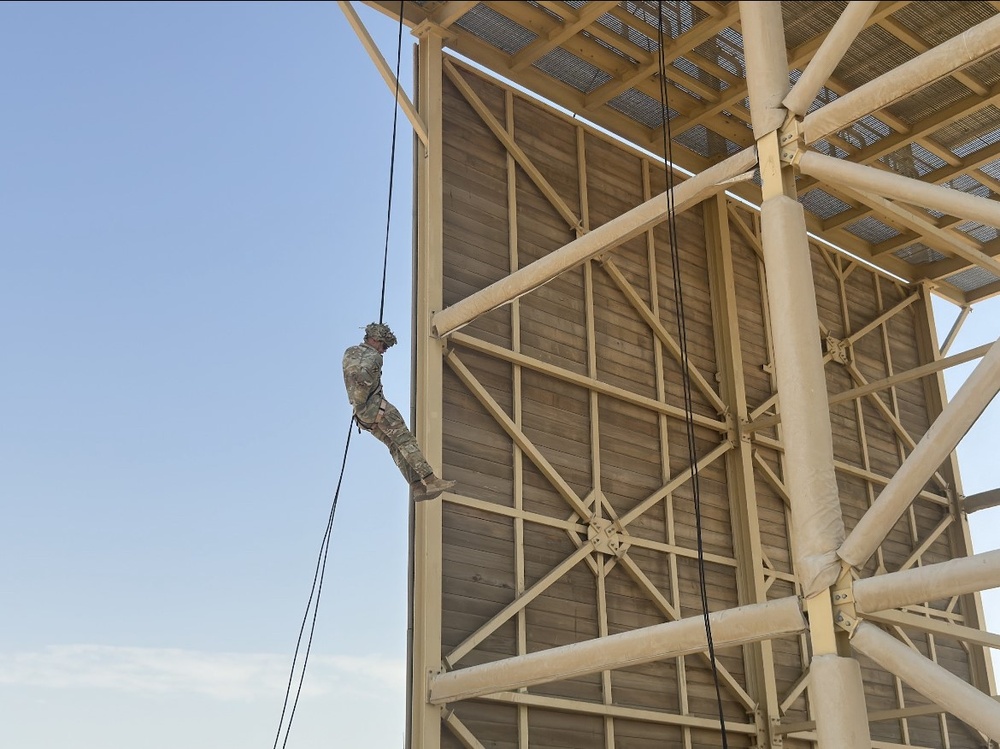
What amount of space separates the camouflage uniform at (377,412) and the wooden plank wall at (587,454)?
4.38ft

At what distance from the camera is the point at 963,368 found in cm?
2089

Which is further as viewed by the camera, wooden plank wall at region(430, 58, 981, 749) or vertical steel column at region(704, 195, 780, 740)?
vertical steel column at region(704, 195, 780, 740)

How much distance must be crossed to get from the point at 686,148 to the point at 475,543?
23.8ft

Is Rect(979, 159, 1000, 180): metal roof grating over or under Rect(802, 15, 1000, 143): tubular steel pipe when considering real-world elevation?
over

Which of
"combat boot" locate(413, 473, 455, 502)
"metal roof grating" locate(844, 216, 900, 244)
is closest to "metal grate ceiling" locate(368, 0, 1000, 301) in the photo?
"metal roof grating" locate(844, 216, 900, 244)

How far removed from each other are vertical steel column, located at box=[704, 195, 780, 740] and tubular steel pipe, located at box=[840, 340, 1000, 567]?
282 inches

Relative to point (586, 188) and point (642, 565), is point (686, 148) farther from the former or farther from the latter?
point (642, 565)

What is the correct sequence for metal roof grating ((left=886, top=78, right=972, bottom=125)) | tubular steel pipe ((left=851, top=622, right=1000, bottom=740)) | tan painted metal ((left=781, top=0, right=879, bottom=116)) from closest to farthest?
tubular steel pipe ((left=851, top=622, right=1000, bottom=740)), tan painted metal ((left=781, top=0, right=879, bottom=116)), metal roof grating ((left=886, top=78, right=972, bottom=125))

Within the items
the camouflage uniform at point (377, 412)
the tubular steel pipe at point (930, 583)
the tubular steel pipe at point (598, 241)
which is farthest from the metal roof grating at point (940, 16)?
the tubular steel pipe at point (930, 583)

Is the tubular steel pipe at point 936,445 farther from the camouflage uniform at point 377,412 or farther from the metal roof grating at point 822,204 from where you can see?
the metal roof grating at point 822,204

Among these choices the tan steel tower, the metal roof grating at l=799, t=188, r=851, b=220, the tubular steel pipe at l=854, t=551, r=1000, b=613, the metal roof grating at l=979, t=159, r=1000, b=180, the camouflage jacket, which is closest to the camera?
the tubular steel pipe at l=854, t=551, r=1000, b=613

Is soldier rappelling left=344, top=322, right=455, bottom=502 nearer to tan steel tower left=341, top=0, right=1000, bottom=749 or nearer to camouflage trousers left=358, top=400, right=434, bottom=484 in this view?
camouflage trousers left=358, top=400, right=434, bottom=484

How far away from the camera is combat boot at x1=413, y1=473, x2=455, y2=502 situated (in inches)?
429

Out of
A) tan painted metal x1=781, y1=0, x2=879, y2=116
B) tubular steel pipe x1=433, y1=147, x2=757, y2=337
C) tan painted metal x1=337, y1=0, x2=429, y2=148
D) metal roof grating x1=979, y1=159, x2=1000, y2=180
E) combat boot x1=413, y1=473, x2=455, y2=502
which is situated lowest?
combat boot x1=413, y1=473, x2=455, y2=502
